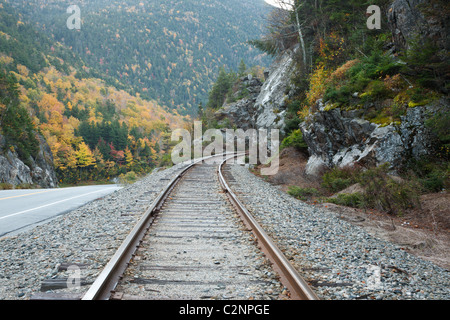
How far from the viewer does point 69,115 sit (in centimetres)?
11262

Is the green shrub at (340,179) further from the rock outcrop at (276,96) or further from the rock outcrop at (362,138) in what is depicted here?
the rock outcrop at (276,96)

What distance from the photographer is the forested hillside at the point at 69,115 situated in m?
52.6

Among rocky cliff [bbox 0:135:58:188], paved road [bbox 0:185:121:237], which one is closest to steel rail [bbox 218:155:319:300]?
paved road [bbox 0:185:121:237]

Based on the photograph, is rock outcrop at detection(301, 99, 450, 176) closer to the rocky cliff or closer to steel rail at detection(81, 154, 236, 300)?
steel rail at detection(81, 154, 236, 300)

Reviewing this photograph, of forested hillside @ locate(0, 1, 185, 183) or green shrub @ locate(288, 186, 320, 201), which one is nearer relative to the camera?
green shrub @ locate(288, 186, 320, 201)

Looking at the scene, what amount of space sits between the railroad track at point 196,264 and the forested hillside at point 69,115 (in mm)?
34325

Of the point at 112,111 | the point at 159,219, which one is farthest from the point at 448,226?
the point at 112,111

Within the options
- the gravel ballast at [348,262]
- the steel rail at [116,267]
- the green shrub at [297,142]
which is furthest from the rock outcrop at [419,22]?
the steel rail at [116,267]

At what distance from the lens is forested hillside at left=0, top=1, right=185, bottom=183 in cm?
5257

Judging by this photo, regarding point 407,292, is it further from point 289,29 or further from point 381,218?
point 289,29

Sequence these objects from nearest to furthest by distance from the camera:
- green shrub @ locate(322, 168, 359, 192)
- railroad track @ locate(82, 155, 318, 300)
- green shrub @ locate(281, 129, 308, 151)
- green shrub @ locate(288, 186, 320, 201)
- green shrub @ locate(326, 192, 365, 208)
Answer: railroad track @ locate(82, 155, 318, 300)
green shrub @ locate(326, 192, 365, 208)
green shrub @ locate(322, 168, 359, 192)
green shrub @ locate(288, 186, 320, 201)
green shrub @ locate(281, 129, 308, 151)

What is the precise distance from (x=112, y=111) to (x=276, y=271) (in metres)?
144

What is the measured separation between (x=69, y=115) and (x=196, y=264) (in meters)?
128

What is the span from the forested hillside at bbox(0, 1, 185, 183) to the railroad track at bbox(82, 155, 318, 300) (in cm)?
3432
